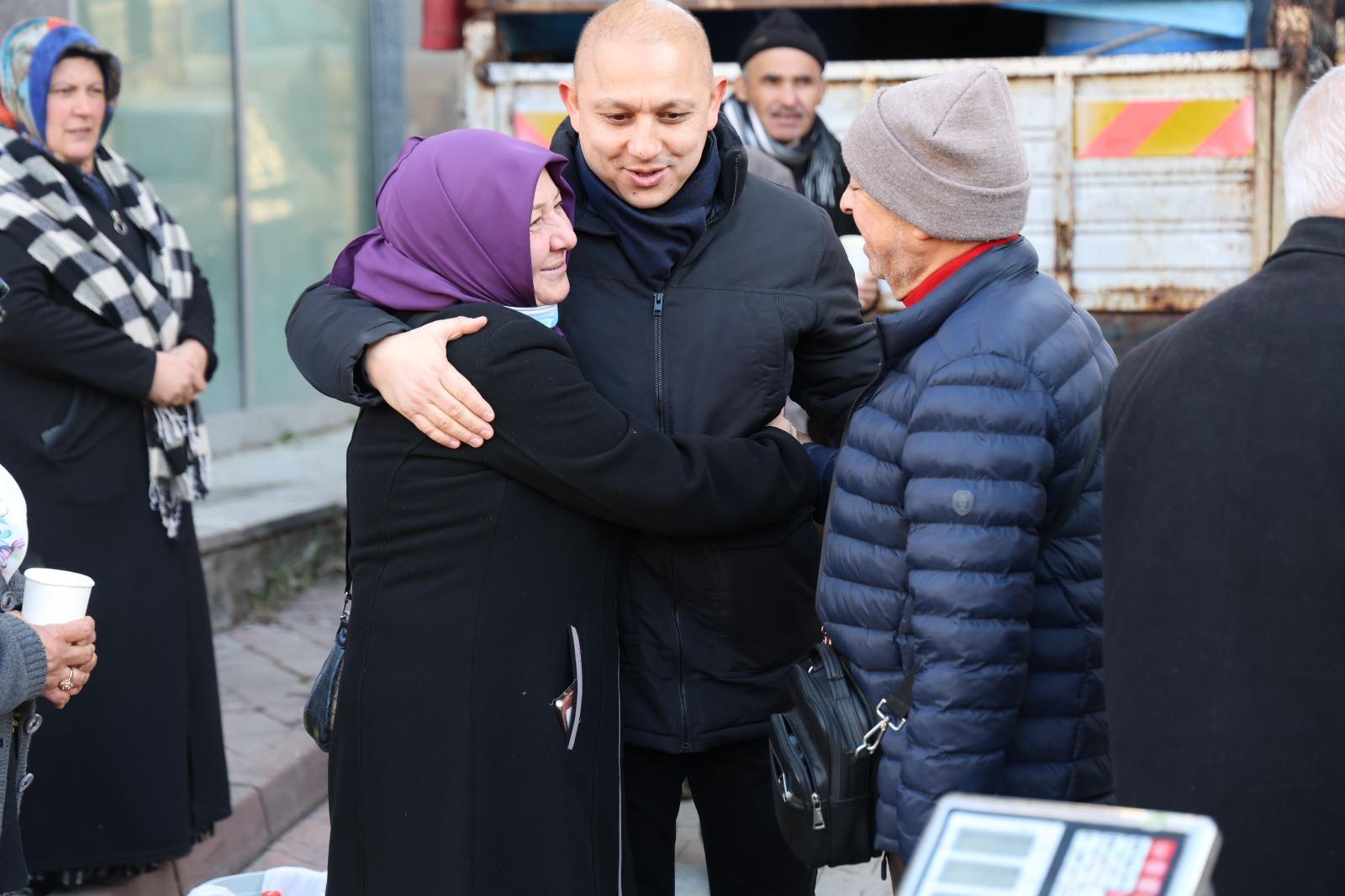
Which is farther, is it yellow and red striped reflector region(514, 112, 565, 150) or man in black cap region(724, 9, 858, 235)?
yellow and red striped reflector region(514, 112, 565, 150)

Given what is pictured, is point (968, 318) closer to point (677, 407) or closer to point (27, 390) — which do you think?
point (677, 407)

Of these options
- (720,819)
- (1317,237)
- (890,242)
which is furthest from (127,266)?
(1317,237)

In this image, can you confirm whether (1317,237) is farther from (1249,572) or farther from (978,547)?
(978,547)

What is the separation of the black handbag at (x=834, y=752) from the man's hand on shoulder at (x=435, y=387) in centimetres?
60

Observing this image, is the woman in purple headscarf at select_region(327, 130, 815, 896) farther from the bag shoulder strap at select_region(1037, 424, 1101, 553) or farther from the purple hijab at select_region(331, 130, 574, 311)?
the bag shoulder strap at select_region(1037, 424, 1101, 553)

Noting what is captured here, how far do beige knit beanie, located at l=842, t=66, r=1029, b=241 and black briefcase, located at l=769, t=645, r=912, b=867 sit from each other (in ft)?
2.11

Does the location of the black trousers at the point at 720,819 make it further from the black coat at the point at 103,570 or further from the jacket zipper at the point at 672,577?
the black coat at the point at 103,570

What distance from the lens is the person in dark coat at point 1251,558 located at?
5.36 feet

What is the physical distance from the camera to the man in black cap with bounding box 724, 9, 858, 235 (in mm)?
4754

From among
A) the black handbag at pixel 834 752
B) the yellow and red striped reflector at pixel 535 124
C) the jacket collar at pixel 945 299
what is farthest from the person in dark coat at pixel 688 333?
the yellow and red striped reflector at pixel 535 124

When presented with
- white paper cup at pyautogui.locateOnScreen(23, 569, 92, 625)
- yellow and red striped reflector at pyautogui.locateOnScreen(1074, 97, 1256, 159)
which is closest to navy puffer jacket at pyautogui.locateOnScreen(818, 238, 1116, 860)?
white paper cup at pyautogui.locateOnScreen(23, 569, 92, 625)

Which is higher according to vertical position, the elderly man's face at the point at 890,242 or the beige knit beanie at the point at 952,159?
the beige knit beanie at the point at 952,159

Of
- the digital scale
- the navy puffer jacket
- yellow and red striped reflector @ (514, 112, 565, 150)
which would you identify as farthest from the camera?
yellow and red striped reflector @ (514, 112, 565, 150)

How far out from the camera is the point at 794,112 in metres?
4.78
